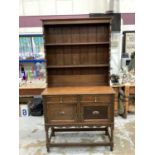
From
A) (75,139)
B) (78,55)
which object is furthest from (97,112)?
(78,55)

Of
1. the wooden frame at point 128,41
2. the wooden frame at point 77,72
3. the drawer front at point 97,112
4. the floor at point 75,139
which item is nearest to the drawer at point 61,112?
the wooden frame at point 77,72

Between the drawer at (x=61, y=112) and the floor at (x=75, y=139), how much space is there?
0.49 meters

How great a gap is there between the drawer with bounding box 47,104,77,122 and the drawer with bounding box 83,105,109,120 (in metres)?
0.14

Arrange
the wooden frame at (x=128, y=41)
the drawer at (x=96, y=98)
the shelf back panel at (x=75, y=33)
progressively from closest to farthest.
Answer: the drawer at (x=96, y=98), the shelf back panel at (x=75, y=33), the wooden frame at (x=128, y=41)

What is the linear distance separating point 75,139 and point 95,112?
0.71 metres

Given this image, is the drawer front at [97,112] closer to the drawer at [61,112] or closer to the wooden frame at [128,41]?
the drawer at [61,112]

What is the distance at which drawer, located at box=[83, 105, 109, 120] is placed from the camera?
2.58 metres

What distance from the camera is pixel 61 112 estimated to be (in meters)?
2.61

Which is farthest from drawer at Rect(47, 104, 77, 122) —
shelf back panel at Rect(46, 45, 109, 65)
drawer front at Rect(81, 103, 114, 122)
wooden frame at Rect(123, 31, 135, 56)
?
wooden frame at Rect(123, 31, 135, 56)

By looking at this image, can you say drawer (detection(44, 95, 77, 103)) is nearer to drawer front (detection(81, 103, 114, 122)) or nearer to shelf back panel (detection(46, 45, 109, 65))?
drawer front (detection(81, 103, 114, 122))

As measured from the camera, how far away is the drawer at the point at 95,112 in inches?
102

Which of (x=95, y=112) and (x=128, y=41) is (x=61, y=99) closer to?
(x=95, y=112)

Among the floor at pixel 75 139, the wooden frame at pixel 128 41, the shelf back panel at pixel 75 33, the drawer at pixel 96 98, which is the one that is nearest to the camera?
the drawer at pixel 96 98
